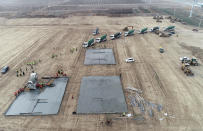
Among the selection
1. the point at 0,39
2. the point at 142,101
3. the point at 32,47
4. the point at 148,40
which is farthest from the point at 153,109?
the point at 0,39

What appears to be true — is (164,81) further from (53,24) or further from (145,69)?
(53,24)

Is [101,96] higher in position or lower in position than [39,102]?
higher

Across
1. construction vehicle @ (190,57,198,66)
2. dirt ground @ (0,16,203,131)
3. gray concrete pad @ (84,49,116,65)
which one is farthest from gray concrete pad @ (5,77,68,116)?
construction vehicle @ (190,57,198,66)

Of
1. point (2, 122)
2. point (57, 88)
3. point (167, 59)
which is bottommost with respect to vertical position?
point (2, 122)

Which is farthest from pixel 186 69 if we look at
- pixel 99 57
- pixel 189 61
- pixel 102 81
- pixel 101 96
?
pixel 101 96

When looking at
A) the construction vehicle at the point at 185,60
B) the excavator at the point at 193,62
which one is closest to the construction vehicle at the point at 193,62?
the excavator at the point at 193,62

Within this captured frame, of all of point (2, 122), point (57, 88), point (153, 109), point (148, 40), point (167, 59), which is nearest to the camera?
point (2, 122)

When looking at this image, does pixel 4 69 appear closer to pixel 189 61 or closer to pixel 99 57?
pixel 99 57
